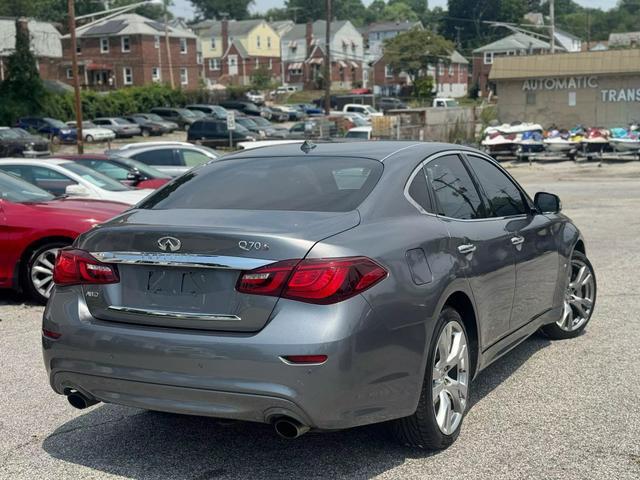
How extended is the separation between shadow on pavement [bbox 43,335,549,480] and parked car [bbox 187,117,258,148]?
3805cm

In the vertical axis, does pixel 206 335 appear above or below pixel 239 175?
below

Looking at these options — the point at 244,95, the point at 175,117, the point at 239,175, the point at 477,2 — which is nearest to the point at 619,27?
the point at 477,2

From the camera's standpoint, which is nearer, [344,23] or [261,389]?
[261,389]

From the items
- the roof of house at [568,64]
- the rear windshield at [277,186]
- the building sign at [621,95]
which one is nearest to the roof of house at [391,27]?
the roof of house at [568,64]

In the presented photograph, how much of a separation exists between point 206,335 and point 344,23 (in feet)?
372

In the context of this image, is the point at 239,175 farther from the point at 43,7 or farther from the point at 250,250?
the point at 43,7

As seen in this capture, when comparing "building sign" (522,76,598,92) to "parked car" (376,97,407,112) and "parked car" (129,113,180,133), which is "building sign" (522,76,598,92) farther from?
"parked car" (376,97,407,112)

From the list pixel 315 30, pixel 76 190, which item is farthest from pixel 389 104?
pixel 76 190

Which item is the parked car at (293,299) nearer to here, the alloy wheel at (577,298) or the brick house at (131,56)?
the alloy wheel at (577,298)

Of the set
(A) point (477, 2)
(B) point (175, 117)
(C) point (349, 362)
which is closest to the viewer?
(C) point (349, 362)

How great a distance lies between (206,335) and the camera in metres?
4.08

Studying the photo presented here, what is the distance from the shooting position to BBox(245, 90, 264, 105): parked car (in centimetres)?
8303

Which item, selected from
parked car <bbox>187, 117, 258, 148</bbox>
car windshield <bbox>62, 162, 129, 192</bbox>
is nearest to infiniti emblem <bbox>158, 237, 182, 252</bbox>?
car windshield <bbox>62, 162, 129, 192</bbox>

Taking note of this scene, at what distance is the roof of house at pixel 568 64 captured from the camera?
4300cm
